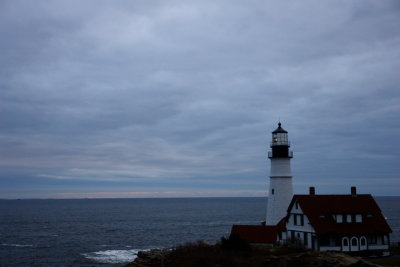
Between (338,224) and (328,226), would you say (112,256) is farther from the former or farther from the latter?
(338,224)

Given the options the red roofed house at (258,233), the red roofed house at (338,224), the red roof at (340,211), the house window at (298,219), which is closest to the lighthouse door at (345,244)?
the red roofed house at (338,224)

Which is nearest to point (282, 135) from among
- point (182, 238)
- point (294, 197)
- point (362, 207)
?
point (294, 197)

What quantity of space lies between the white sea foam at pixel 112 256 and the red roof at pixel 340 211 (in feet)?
59.6

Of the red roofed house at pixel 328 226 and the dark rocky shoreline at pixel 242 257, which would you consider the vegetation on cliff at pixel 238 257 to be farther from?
the red roofed house at pixel 328 226

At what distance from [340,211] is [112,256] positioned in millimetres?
24804

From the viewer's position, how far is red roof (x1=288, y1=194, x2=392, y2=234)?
38.3 meters

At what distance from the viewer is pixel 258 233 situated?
4078 centimetres

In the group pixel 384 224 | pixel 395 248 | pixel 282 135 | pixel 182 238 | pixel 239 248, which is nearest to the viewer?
pixel 239 248

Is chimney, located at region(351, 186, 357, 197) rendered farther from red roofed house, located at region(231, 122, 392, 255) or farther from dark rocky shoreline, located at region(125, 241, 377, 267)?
dark rocky shoreline, located at region(125, 241, 377, 267)

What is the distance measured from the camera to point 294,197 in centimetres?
4084

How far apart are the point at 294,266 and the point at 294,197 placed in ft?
36.1

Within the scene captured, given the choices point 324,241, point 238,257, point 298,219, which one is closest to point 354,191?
point 298,219

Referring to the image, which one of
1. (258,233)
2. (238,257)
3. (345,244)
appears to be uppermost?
(258,233)

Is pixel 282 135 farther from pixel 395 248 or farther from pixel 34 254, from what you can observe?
pixel 34 254
